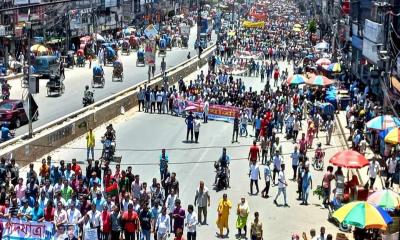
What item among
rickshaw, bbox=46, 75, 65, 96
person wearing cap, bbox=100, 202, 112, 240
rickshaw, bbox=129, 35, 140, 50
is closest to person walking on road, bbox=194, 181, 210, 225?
person wearing cap, bbox=100, 202, 112, 240

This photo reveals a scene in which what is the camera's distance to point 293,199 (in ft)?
80.8

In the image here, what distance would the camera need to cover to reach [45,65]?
46.3m

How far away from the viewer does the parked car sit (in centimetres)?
3241

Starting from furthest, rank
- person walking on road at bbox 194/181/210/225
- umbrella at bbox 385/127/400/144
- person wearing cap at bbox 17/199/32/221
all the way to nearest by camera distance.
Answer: umbrella at bbox 385/127/400/144
person walking on road at bbox 194/181/210/225
person wearing cap at bbox 17/199/32/221

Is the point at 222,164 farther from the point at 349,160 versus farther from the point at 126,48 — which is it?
the point at 126,48

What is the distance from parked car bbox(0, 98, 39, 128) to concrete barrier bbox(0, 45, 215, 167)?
1619mm

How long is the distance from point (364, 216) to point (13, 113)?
19.7 metres

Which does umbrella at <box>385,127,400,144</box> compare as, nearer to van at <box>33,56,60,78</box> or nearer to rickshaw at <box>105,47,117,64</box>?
van at <box>33,56,60,78</box>

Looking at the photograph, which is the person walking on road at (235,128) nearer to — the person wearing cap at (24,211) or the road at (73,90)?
the road at (73,90)

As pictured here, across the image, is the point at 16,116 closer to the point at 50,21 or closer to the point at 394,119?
the point at 394,119

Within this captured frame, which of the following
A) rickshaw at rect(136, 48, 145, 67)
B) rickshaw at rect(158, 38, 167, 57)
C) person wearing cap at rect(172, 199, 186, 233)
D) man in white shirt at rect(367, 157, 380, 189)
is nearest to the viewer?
person wearing cap at rect(172, 199, 186, 233)

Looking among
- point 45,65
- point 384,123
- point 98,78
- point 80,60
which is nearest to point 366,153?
point 384,123

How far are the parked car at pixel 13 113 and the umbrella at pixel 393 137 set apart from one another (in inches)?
583

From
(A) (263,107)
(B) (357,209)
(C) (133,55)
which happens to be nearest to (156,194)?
(B) (357,209)
